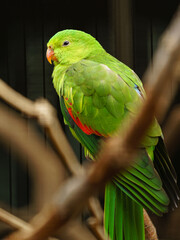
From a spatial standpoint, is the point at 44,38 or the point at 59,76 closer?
the point at 59,76

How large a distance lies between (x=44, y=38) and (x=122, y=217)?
3.88 feet

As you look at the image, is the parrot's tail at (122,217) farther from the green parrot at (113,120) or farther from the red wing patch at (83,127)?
the red wing patch at (83,127)

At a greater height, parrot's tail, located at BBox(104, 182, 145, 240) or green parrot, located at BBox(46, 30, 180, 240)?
green parrot, located at BBox(46, 30, 180, 240)

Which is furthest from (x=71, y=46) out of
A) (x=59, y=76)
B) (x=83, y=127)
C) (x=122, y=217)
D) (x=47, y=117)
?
(x=47, y=117)

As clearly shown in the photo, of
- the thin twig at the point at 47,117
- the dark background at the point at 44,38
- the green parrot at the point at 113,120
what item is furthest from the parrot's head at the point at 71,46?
the thin twig at the point at 47,117

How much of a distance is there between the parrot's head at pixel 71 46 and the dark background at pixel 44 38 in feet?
1.74

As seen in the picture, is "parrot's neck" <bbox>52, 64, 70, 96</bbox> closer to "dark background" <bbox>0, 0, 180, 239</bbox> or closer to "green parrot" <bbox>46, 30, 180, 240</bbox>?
"green parrot" <bbox>46, 30, 180, 240</bbox>

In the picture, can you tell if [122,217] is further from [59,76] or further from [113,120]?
[59,76]

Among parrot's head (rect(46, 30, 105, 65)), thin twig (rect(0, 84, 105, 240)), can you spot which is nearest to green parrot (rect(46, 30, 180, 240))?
parrot's head (rect(46, 30, 105, 65))

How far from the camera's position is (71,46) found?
112cm

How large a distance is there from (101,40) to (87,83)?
86 centimetres

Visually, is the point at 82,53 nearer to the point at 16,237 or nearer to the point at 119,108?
the point at 119,108

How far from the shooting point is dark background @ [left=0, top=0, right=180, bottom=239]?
174cm

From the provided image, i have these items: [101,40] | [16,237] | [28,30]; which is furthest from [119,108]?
[28,30]
